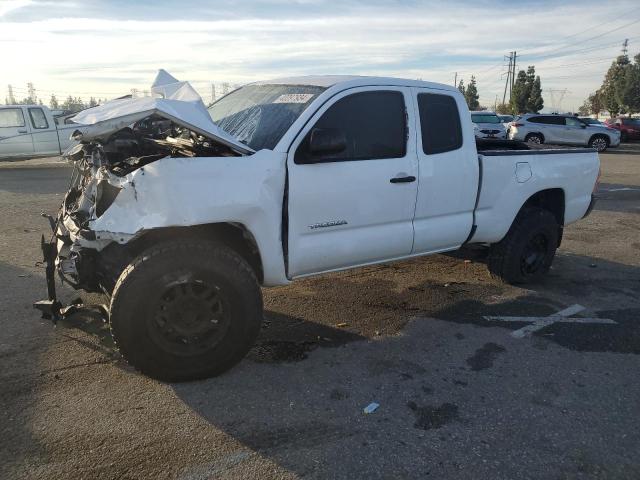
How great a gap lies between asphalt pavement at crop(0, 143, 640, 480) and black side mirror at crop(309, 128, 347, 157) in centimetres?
148

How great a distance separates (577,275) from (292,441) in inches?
173

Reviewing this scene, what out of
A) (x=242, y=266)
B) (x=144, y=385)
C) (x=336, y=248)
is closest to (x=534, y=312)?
(x=336, y=248)

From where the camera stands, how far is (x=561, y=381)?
11.8 feet

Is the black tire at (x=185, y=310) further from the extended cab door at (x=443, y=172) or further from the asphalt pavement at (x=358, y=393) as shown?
the extended cab door at (x=443, y=172)

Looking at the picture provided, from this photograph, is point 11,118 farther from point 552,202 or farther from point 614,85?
point 614,85

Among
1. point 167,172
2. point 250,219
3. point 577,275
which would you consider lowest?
point 577,275

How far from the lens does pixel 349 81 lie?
406 cm

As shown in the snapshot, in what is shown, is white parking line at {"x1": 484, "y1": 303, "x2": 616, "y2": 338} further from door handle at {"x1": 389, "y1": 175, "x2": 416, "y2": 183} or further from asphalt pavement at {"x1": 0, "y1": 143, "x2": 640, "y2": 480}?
door handle at {"x1": 389, "y1": 175, "x2": 416, "y2": 183}

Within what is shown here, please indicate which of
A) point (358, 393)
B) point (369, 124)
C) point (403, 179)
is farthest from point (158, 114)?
point (358, 393)

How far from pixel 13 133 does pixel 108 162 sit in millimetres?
14689

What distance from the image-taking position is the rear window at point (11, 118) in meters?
15.8

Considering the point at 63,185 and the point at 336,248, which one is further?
the point at 63,185

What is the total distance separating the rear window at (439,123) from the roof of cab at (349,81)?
0.12 meters

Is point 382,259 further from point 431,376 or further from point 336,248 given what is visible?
point 431,376
